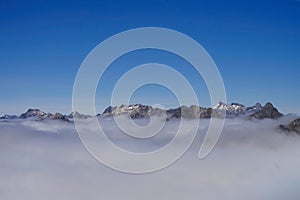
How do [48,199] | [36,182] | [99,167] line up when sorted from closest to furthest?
1. [36,182]
2. [48,199]
3. [99,167]

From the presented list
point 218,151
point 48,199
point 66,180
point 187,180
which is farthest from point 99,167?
point 218,151

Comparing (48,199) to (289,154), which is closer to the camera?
(48,199)

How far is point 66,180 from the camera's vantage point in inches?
6319

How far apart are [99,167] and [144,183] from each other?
84.5 feet

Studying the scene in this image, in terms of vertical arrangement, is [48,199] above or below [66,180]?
below

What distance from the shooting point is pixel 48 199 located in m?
143

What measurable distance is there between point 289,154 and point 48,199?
4642 inches

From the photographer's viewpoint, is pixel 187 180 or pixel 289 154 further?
pixel 289 154

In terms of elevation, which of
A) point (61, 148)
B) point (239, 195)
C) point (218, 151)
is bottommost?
point (239, 195)

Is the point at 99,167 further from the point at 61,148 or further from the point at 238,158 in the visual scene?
the point at 238,158

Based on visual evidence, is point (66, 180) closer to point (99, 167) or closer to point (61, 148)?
point (99, 167)

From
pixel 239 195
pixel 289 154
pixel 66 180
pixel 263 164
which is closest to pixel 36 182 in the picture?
pixel 66 180

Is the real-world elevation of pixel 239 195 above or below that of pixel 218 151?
below

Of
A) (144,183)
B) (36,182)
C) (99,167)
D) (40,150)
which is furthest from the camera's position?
(144,183)
